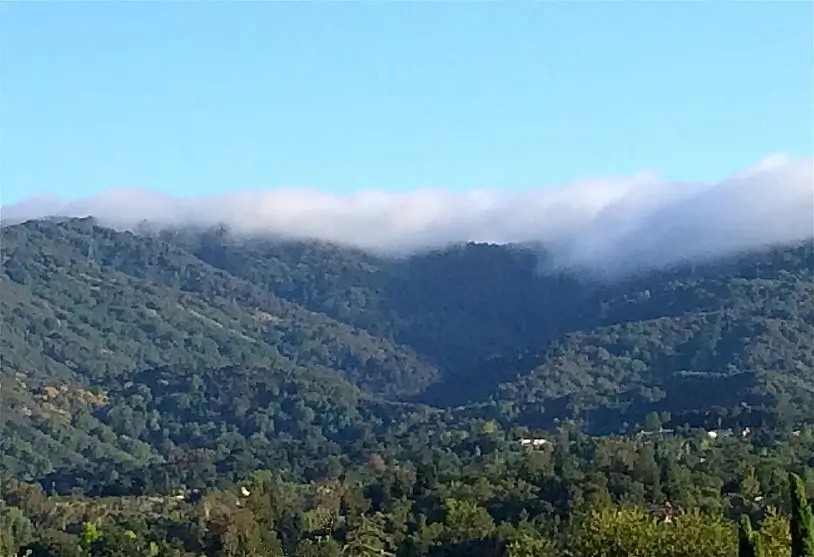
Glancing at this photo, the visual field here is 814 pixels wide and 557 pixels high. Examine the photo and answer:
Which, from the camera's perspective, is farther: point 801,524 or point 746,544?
point 801,524

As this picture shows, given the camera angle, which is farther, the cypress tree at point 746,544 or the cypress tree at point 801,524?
the cypress tree at point 801,524

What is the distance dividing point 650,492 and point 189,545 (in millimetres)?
38009

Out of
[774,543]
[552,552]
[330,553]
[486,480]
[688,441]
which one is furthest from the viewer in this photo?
[688,441]

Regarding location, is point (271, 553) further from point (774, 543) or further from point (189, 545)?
point (774, 543)

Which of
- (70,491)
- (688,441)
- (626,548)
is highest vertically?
(626,548)

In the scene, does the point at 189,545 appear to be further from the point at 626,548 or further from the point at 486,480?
the point at 626,548

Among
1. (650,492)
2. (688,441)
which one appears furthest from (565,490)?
(688,441)

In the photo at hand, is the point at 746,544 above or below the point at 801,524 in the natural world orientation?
below

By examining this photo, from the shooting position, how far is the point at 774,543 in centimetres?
6456

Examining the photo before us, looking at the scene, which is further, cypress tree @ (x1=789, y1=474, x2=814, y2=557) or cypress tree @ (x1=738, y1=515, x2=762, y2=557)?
cypress tree @ (x1=789, y1=474, x2=814, y2=557)

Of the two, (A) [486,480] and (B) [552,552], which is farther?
(A) [486,480]

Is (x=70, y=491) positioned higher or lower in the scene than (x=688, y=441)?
lower

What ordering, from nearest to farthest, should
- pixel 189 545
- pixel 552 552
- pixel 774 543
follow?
pixel 774 543 → pixel 552 552 → pixel 189 545

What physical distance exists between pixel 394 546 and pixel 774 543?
4202 centimetres
